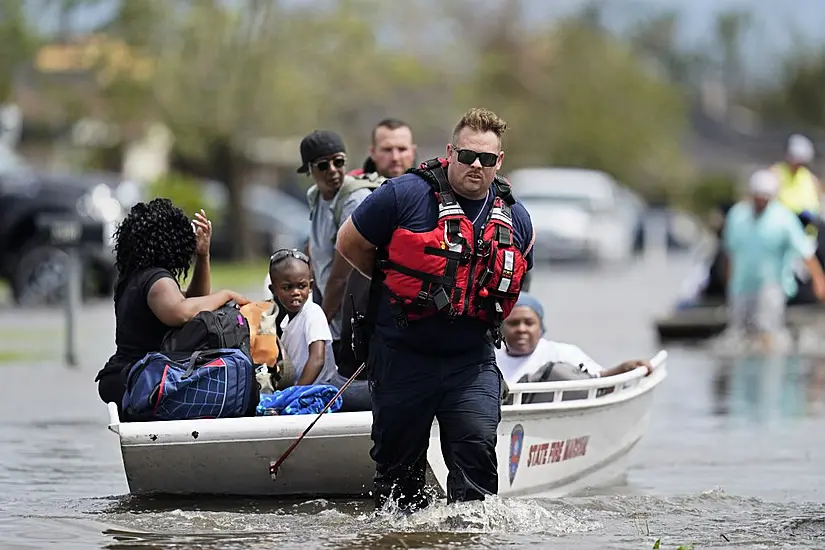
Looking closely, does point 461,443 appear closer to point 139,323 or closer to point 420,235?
point 420,235

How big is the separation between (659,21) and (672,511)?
141 meters

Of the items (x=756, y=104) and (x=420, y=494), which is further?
(x=756, y=104)

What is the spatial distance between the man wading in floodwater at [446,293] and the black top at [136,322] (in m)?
1.37

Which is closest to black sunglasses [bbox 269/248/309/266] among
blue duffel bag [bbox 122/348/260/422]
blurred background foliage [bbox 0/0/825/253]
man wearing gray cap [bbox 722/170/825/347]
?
blue duffel bag [bbox 122/348/260/422]

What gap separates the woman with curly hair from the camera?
901cm

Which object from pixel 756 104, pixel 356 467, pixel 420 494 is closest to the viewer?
pixel 420 494

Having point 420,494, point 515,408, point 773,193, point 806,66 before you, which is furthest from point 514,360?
point 806,66

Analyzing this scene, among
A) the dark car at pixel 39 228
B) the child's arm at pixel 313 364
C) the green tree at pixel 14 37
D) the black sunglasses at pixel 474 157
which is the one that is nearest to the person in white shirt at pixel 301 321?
the child's arm at pixel 313 364

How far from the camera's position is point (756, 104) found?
454 ft

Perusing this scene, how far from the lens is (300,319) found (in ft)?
31.3

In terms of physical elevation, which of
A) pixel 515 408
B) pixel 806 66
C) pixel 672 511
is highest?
pixel 806 66

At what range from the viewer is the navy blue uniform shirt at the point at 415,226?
7.96 metres

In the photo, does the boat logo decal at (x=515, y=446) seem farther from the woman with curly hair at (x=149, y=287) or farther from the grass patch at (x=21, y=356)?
the grass patch at (x=21, y=356)

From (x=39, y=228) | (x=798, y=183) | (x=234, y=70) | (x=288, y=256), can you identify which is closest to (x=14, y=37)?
(x=234, y=70)
